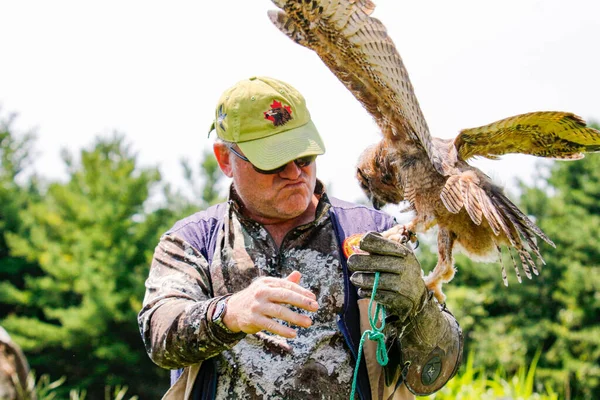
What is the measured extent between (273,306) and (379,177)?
1.21 m

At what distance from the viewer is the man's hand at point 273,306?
6.36 feet

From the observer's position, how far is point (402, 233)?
2.62 metres

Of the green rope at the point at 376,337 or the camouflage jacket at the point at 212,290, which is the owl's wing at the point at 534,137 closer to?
the camouflage jacket at the point at 212,290

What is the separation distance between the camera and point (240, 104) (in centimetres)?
Result: 253

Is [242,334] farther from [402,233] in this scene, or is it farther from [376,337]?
[402,233]

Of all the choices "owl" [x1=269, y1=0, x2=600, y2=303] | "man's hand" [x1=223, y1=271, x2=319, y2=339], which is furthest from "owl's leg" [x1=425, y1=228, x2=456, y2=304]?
"man's hand" [x1=223, y1=271, x2=319, y2=339]

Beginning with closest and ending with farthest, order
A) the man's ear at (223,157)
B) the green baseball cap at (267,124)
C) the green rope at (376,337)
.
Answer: the green rope at (376,337) → the green baseball cap at (267,124) → the man's ear at (223,157)

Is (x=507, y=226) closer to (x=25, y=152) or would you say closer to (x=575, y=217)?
(x=575, y=217)

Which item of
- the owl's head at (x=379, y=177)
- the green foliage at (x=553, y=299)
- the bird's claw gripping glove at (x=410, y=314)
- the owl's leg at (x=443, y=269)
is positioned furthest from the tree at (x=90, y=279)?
the bird's claw gripping glove at (x=410, y=314)

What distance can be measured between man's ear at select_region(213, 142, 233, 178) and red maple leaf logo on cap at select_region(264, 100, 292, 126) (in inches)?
11.5

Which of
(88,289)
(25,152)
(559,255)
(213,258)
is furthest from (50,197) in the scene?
(213,258)

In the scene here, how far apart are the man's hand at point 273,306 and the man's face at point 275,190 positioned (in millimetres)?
533

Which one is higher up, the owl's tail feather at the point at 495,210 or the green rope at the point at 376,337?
the owl's tail feather at the point at 495,210

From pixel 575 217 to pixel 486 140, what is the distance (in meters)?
15.6
